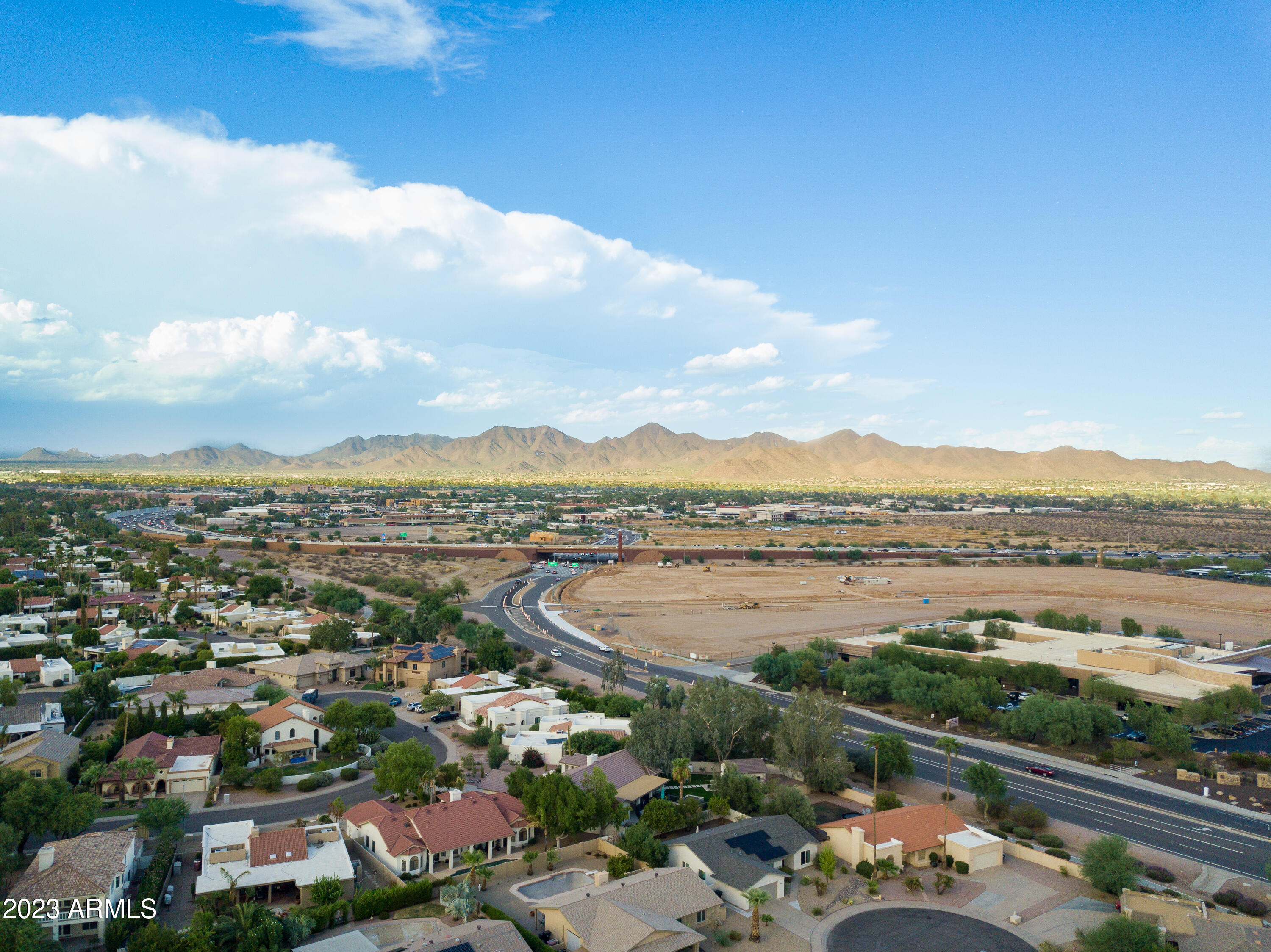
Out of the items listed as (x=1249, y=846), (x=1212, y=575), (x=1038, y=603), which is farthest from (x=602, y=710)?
(x=1212, y=575)

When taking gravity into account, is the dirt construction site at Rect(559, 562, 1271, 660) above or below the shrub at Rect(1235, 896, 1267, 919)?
below

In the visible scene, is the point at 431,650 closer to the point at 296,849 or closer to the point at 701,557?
the point at 296,849

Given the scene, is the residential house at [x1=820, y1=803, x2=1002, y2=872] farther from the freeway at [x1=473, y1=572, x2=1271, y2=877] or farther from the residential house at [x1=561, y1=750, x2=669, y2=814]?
the residential house at [x1=561, y1=750, x2=669, y2=814]

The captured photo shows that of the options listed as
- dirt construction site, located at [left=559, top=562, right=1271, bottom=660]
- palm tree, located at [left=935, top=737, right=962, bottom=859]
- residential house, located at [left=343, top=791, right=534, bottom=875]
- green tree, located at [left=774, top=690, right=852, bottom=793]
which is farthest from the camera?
dirt construction site, located at [left=559, top=562, right=1271, bottom=660]

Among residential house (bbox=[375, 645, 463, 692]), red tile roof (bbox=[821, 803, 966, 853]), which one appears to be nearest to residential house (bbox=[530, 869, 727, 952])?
red tile roof (bbox=[821, 803, 966, 853])

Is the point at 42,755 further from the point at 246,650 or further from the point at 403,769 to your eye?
the point at 246,650
